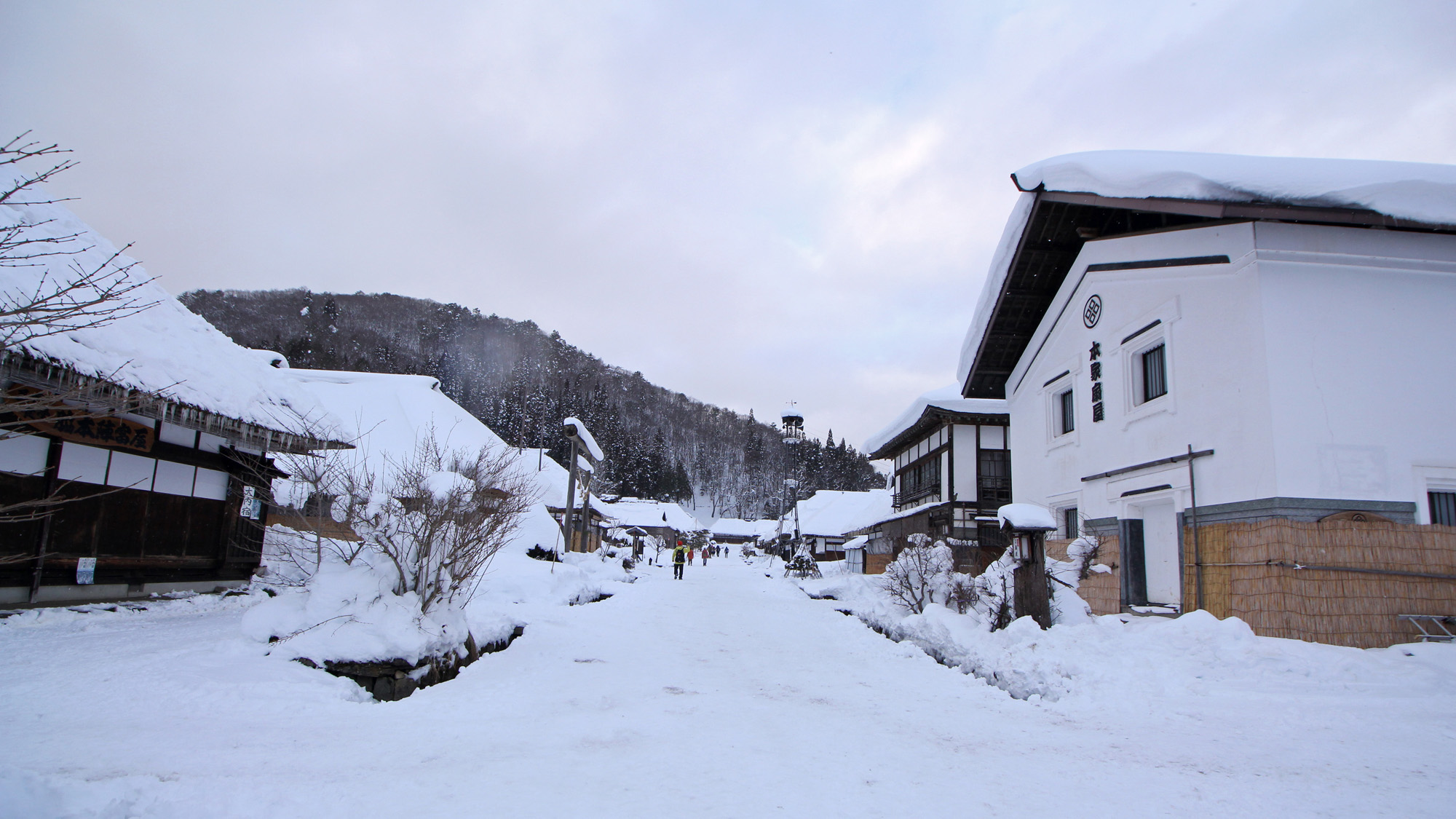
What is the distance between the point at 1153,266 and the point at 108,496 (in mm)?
16069

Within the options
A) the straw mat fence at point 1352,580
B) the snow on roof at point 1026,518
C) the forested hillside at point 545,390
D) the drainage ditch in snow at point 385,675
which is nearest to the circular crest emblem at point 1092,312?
the snow on roof at point 1026,518

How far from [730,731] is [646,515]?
6287 cm

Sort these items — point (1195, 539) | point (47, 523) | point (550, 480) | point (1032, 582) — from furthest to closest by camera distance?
point (550, 480), point (1195, 539), point (1032, 582), point (47, 523)

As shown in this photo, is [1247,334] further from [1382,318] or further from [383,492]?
[383,492]

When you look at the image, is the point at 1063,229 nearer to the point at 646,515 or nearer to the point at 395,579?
the point at 395,579

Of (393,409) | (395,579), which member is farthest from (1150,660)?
(393,409)

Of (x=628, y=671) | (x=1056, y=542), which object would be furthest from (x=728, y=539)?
(x=628, y=671)

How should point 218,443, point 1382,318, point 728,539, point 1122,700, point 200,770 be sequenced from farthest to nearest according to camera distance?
1. point 728,539
2. point 218,443
3. point 1382,318
4. point 1122,700
5. point 200,770

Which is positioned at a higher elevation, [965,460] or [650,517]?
[965,460]

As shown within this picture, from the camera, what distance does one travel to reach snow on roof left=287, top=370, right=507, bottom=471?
88.5 ft

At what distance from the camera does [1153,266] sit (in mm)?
11336

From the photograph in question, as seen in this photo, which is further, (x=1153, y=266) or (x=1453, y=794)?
(x=1153, y=266)

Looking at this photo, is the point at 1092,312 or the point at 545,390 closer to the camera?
the point at 1092,312

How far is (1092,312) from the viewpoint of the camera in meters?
13.5
